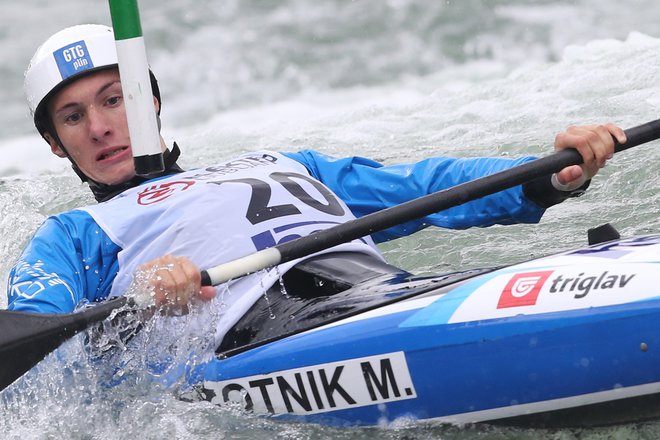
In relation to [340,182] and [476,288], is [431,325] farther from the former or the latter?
[340,182]

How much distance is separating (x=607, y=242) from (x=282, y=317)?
0.78 meters

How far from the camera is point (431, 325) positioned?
2.38m

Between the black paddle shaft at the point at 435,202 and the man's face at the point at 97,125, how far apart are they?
82 centimetres

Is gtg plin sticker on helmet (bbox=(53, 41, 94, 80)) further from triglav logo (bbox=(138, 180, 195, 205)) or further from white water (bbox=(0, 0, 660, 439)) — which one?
white water (bbox=(0, 0, 660, 439))

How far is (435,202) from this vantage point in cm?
274

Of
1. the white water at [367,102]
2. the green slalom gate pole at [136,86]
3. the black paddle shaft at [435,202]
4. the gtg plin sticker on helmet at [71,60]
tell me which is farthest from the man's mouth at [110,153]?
the black paddle shaft at [435,202]

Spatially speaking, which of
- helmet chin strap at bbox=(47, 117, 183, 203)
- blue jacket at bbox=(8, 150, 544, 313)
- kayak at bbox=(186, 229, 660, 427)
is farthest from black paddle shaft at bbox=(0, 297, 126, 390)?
helmet chin strap at bbox=(47, 117, 183, 203)

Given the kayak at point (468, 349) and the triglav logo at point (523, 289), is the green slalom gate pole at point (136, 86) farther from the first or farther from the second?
the triglav logo at point (523, 289)

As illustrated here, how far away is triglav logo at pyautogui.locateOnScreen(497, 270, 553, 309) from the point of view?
90.7 inches

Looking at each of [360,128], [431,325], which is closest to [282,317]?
[431,325]

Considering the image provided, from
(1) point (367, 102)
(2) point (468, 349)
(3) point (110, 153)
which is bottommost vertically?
(2) point (468, 349)

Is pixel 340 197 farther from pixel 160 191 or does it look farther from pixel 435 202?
pixel 435 202

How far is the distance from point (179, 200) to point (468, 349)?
100 cm

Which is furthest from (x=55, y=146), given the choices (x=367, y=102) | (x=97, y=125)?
(x=367, y=102)
